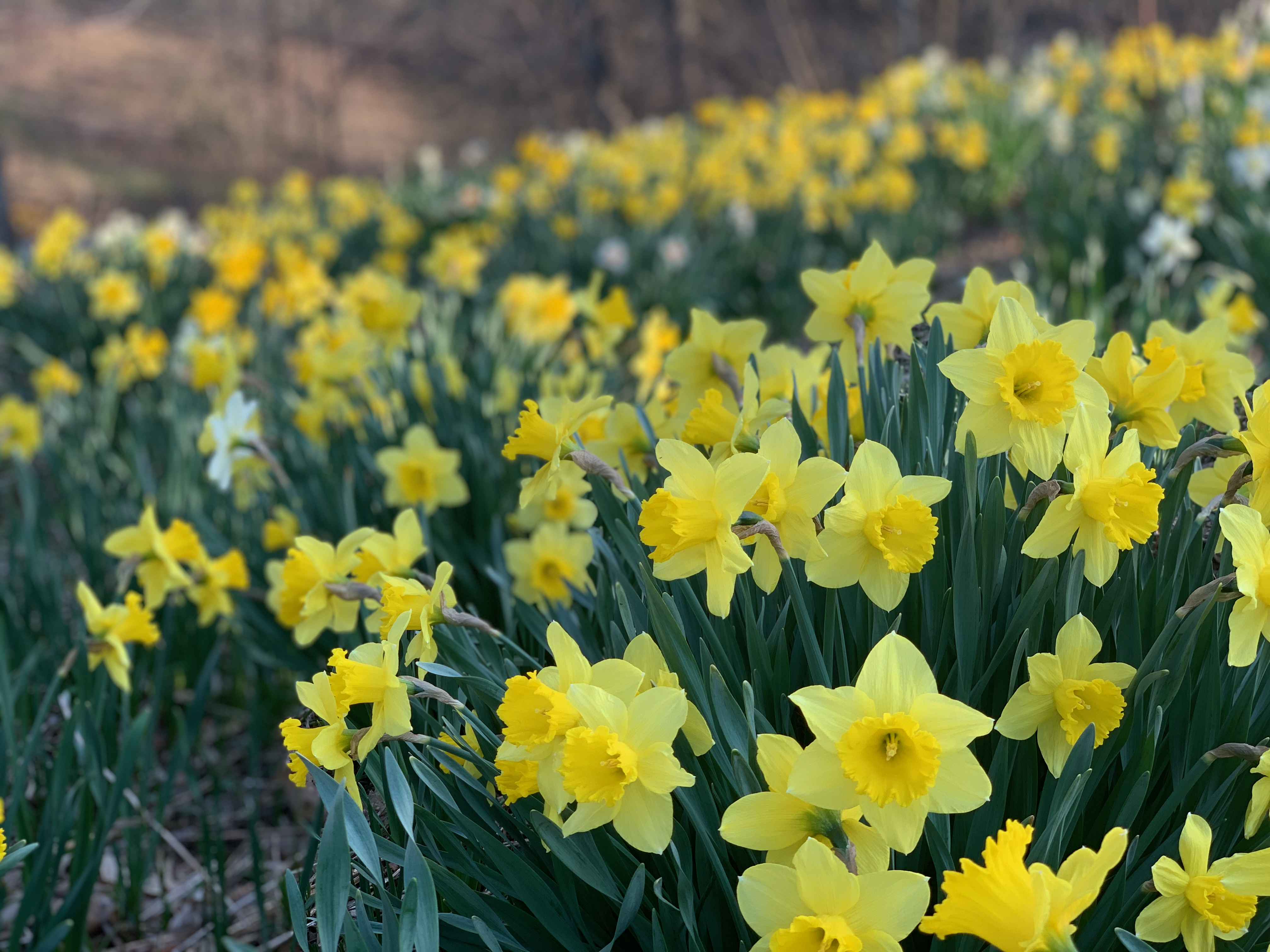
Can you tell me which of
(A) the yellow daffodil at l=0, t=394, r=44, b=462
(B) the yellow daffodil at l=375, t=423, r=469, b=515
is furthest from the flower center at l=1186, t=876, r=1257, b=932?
→ (A) the yellow daffodil at l=0, t=394, r=44, b=462

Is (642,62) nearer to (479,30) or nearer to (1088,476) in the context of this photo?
(479,30)

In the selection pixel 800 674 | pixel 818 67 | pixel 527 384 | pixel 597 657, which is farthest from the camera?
pixel 818 67

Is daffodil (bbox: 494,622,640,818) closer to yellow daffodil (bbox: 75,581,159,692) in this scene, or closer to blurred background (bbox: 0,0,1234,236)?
yellow daffodil (bbox: 75,581,159,692)

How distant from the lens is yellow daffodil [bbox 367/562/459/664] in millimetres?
981

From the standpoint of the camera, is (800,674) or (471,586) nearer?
(800,674)

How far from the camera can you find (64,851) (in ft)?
4.79

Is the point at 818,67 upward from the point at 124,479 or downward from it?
upward

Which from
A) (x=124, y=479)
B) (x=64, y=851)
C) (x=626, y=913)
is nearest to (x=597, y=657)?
(x=626, y=913)

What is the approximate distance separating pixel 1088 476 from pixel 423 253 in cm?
512

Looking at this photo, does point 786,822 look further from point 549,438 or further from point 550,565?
point 550,565

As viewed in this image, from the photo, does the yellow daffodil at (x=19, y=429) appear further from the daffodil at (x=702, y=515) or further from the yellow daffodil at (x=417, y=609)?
the daffodil at (x=702, y=515)

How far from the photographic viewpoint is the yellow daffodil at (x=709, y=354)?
1.42m

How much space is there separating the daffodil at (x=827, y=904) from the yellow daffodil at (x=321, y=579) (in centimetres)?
67

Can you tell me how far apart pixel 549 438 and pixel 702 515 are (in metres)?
0.31
